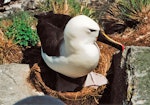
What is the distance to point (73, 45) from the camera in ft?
11.0

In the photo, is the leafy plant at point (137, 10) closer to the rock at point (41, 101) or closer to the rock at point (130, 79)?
the rock at point (130, 79)

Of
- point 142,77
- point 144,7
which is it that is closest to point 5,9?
point 144,7

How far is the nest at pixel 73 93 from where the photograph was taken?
11.6 feet

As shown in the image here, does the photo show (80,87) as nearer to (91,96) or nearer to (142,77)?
(91,96)

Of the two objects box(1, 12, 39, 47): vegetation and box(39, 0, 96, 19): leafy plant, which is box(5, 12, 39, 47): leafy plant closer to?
box(1, 12, 39, 47): vegetation

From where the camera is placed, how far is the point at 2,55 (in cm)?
428

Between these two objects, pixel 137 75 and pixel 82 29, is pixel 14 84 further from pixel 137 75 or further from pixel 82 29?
pixel 137 75

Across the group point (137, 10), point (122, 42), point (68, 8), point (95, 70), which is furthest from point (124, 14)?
point (95, 70)

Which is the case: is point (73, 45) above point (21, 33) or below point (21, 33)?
above

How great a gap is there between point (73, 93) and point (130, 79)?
671mm

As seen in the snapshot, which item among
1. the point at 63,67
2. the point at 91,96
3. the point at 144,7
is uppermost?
the point at 144,7

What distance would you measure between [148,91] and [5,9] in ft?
9.19

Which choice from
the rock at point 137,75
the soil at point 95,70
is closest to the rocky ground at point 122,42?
the soil at point 95,70

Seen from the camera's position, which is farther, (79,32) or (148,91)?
(79,32)
